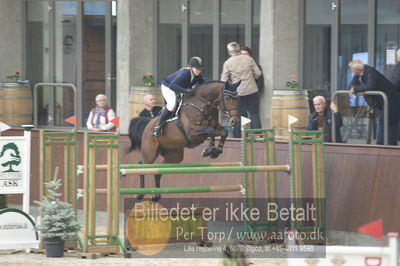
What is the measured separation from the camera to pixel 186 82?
13.6m

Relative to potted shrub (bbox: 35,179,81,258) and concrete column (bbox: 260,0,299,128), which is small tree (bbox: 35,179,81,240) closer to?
potted shrub (bbox: 35,179,81,258)

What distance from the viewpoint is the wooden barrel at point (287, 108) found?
1859cm

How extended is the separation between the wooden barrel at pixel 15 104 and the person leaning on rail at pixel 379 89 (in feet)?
31.7

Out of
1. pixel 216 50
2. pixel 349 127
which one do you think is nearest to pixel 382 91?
pixel 349 127

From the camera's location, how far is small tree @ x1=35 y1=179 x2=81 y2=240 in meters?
11.7

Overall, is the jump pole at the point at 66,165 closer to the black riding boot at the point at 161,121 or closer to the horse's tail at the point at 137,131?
the black riding boot at the point at 161,121

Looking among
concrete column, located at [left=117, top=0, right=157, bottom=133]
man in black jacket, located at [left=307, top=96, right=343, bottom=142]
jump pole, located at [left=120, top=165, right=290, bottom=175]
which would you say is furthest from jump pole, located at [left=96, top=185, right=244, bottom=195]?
concrete column, located at [left=117, top=0, right=157, bottom=133]

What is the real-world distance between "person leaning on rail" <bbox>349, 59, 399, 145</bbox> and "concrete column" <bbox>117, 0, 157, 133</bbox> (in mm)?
7687

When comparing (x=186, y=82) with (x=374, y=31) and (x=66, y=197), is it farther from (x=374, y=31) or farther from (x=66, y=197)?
(x=374, y=31)

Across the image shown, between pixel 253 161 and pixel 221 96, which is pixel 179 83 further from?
pixel 253 161

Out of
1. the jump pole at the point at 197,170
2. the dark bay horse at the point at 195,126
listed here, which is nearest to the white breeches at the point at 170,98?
the dark bay horse at the point at 195,126

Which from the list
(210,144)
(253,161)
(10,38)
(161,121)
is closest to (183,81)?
(161,121)

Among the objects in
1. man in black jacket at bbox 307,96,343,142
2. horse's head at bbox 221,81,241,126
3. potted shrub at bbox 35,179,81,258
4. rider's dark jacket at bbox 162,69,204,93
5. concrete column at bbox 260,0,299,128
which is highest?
concrete column at bbox 260,0,299,128

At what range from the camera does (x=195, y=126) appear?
13344mm
